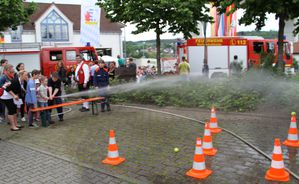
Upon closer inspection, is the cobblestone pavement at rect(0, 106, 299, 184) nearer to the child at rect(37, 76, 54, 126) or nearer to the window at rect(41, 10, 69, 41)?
the child at rect(37, 76, 54, 126)

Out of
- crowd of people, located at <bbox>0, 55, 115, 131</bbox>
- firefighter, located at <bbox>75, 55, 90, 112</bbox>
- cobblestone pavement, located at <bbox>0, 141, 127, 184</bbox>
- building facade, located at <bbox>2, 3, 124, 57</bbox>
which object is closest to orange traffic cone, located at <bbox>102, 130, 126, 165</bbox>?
→ cobblestone pavement, located at <bbox>0, 141, 127, 184</bbox>

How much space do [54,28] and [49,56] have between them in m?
25.6

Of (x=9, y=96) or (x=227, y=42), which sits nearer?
(x=9, y=96)

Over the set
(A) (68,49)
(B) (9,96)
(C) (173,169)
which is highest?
(A) (68,49)

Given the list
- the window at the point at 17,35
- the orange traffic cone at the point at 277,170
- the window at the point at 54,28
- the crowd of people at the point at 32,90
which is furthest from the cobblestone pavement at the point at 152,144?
the window at the point at 54,28

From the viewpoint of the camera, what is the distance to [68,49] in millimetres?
19281

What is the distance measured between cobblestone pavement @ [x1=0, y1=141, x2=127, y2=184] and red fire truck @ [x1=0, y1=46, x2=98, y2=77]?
41.8ft

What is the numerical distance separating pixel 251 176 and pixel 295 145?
1970mm

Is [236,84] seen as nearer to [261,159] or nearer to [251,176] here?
[261,159]

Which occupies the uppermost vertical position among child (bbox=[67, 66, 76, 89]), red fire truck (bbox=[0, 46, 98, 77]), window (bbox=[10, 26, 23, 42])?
window (bbox=[10, 26, 23, 42])

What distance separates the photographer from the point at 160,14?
45.2ft

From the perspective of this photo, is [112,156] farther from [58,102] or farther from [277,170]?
[58,102]

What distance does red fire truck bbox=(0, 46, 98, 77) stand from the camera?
1916 centimetres

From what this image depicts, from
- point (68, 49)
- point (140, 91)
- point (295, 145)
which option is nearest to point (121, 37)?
point (68, 49)
